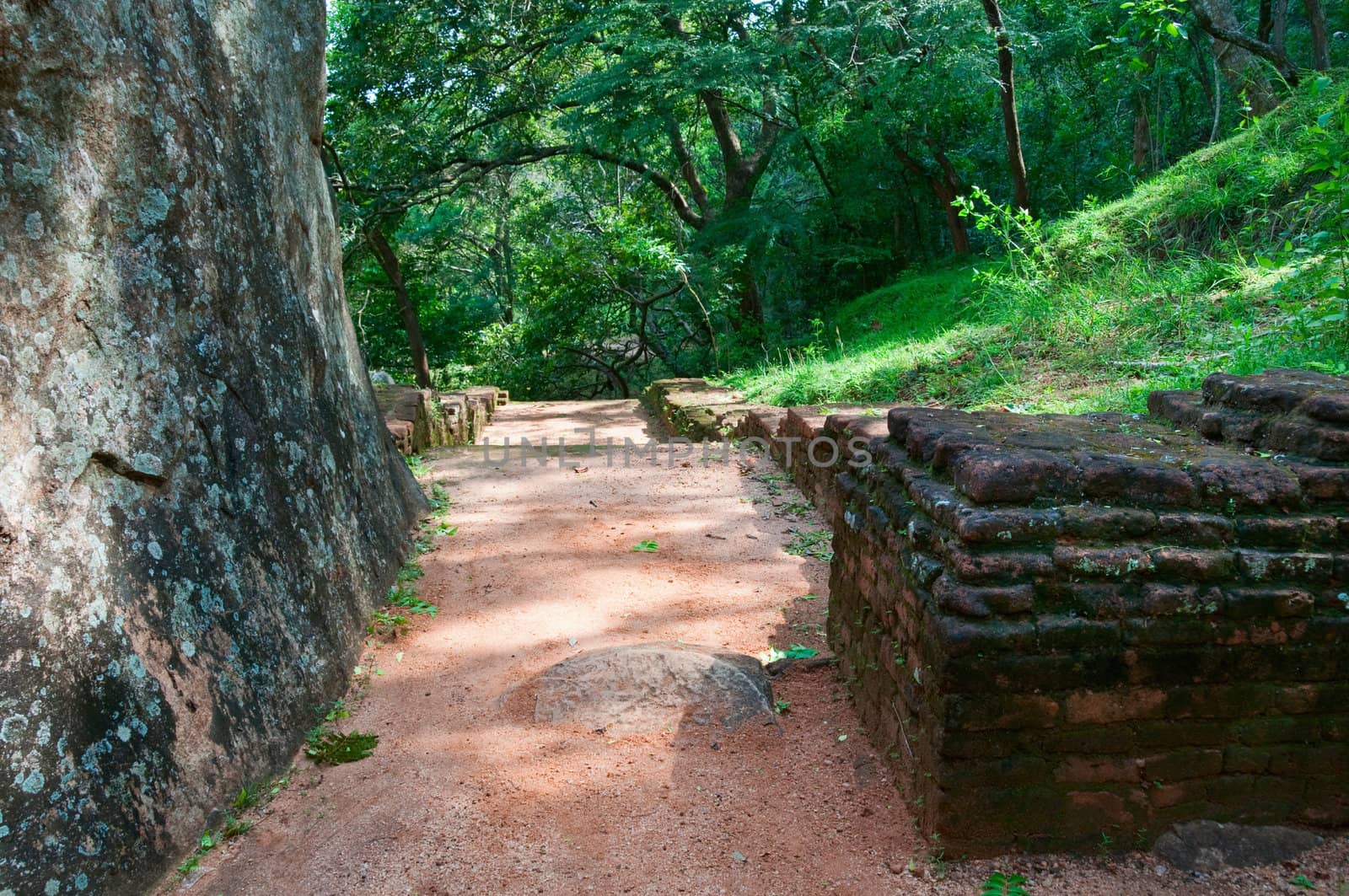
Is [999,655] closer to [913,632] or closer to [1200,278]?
[913,632]

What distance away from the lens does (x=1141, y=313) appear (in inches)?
233

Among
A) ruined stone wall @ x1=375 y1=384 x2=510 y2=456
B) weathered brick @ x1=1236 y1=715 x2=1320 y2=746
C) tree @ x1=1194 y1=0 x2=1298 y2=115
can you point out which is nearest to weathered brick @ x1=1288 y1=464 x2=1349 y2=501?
weathered brick @ x1=1236 y1=715 x2=1320 y2=746

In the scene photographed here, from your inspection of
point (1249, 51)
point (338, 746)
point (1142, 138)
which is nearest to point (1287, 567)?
point (338, 746)

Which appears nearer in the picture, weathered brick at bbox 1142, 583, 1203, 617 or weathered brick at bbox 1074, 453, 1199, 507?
weathered brick at bbox 1142, 583, 1203, 617

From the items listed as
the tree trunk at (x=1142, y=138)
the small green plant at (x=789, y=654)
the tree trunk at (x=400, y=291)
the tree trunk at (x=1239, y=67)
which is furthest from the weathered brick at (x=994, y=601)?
the tree trunk at (x=400, y=291)

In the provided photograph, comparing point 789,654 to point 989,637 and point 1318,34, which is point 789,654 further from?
point 1318,34

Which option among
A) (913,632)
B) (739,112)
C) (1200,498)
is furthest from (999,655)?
(739,112)

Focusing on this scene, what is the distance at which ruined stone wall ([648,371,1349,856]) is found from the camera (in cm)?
217

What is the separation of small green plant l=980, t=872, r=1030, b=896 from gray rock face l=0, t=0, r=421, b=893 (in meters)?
2.05

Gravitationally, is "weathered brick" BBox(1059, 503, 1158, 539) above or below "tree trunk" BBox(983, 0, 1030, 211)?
below

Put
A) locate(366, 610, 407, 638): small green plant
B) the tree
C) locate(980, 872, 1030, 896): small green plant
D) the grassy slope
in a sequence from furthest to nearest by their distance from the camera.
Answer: the tree < the grassy slope < locate(366, 610, 407, 638): small green plant < locate(980, 872, 1030, 896): small green plant

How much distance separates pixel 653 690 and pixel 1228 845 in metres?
1.72

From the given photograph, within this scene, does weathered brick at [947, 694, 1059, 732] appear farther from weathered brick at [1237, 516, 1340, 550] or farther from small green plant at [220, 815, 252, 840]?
small green plant at [220, 815, 252, 840]

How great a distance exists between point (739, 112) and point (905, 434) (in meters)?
11.5
